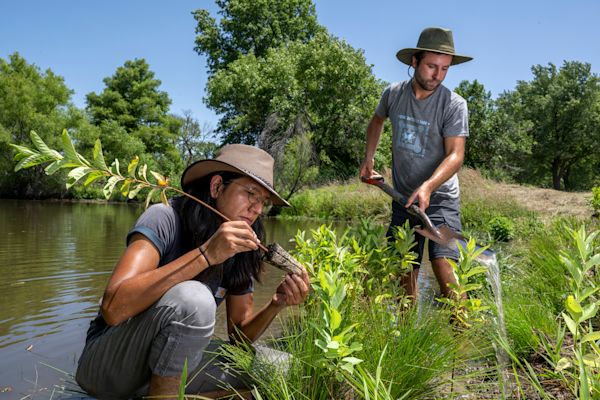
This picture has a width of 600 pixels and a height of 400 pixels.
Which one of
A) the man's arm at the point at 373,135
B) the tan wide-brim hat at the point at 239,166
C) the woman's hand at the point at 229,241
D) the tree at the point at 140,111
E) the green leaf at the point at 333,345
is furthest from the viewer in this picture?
the tree at the point at 140,111

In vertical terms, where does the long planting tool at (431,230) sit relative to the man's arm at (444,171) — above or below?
below

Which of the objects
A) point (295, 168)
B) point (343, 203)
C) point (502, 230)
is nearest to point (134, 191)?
point (502, 230)

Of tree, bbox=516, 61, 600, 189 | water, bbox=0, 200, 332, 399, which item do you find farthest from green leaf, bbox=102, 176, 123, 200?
tree, bbox=516, 61, 600, 189

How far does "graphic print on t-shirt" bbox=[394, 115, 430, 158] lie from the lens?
11.8ft

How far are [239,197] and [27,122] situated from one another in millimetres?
36742

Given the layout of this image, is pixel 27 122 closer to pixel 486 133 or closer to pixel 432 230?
pixel 486 133

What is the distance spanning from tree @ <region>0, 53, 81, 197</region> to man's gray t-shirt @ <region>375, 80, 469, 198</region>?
33606 millimetres

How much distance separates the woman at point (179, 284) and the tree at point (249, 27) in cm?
3735

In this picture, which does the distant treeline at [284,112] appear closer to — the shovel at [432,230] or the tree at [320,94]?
the tree at [320,94]

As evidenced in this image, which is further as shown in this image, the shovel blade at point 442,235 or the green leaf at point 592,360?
the shovel blade at point 442,235

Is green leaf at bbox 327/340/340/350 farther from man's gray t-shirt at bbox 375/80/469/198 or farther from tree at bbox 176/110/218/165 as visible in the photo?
tree at bbox 176/110/218/165

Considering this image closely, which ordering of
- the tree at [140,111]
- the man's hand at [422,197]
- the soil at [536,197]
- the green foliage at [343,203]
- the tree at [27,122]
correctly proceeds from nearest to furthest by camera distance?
1. the man's hand at [422,197]
2. the soil at [536,197]
3. the green foliage at [343,203]
4. the tree at [27,122]
5. the tree at [140,111]

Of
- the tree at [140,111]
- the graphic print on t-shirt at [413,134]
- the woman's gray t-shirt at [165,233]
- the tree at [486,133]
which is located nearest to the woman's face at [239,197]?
the woman's gray t-shirt at [165,233]

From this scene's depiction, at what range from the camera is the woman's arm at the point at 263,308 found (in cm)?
240
